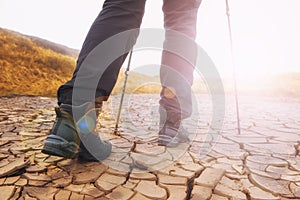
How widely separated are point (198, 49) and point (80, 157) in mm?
847

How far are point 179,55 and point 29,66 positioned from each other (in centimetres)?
341

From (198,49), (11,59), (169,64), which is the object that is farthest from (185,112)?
(11,59)

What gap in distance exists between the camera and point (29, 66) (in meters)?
3.85

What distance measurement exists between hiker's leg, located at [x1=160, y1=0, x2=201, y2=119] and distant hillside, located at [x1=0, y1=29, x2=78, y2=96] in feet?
9.00

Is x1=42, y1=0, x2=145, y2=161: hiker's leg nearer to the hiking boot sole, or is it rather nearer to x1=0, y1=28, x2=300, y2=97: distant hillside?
the hiking boot sole

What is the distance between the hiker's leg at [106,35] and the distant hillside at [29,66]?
2.76 metres

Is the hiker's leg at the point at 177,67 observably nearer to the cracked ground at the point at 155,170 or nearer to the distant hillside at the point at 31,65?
the cracked ground at the point at 155,170

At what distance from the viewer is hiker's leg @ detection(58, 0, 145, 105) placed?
841mm

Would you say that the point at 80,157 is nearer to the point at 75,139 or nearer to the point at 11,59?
the point at 75,139

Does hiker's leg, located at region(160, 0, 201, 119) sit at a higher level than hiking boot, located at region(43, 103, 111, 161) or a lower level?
higher

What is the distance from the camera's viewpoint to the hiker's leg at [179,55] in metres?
1.20

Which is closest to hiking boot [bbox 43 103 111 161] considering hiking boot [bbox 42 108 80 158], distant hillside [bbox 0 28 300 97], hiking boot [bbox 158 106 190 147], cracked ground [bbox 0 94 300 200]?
hiking boot [bbox 42 108 80 158]

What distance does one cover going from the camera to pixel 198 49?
131cm

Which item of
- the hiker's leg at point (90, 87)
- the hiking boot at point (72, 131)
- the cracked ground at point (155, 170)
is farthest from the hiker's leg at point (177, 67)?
the hiking boot at point (72, 131)
